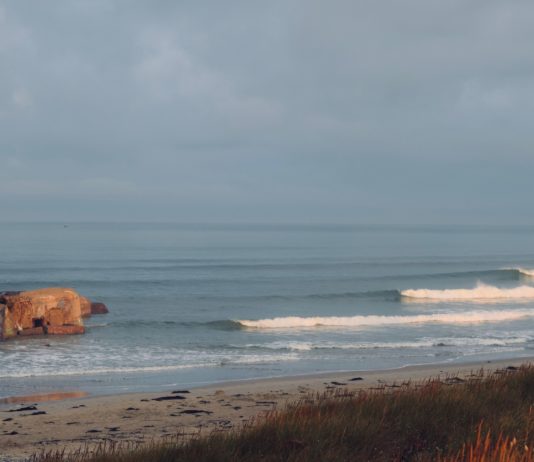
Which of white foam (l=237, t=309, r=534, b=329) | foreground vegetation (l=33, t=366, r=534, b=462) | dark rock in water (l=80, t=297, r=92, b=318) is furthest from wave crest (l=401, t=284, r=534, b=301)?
foreground vegetation (l=33, t=366, r=534, b=462)

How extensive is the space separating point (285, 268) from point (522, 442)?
48.7 metres

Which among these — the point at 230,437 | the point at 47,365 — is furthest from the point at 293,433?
the point at 47,365

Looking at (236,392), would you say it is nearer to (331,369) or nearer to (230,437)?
(331,369)

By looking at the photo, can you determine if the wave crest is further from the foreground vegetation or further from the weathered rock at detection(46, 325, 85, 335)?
the foreground vegetation

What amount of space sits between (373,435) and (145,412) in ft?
22.0

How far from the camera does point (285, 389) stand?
49.5ft

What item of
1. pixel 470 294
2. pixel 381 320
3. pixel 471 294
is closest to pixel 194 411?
pixel 381 320

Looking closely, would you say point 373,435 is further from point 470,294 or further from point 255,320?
point 470,294

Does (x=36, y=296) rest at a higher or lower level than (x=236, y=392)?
higher

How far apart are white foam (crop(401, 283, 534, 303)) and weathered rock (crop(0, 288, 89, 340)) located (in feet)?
71.0

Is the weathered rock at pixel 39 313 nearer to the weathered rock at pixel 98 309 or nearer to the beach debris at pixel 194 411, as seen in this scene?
the weathered rock at pixel 98 309

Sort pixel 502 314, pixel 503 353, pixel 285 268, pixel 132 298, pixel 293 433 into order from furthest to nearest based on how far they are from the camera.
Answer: pixel 285 268
pixel 132 298
pixel 502 314
pixel 503 353
pixel 293 433

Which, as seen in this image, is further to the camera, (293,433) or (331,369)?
(331,369)

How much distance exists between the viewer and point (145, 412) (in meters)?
12.7
